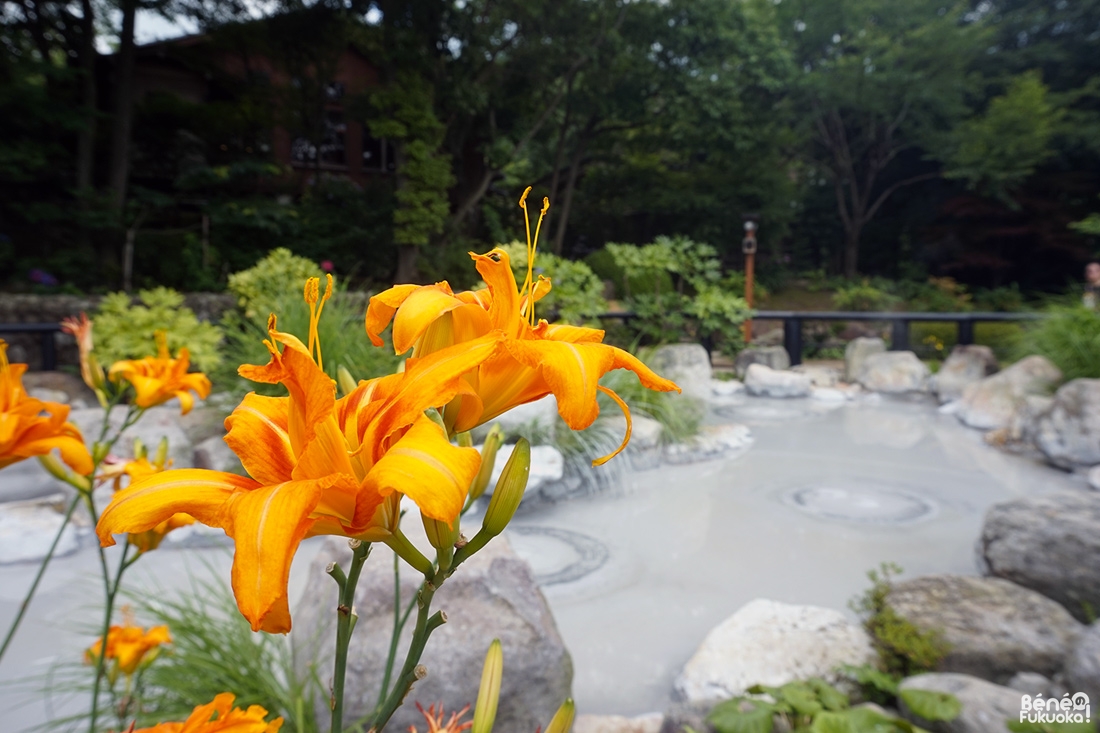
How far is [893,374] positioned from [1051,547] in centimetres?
655

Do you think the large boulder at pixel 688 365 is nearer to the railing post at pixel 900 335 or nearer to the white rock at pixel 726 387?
the white rock at pixel 726 387

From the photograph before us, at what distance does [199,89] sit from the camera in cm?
1198

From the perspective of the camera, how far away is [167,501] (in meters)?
0.40

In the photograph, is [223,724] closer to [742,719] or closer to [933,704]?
[742,719]

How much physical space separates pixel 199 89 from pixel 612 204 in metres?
8.07

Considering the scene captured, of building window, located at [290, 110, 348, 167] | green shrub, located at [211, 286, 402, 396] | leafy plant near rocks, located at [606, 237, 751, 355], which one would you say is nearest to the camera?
green shrub, located at [211, 286, 402, 396]

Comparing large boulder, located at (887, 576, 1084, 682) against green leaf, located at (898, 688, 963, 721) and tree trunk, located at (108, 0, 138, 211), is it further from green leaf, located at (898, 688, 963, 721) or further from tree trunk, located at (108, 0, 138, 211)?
tree trunk, located at (108, 0, 138, 211)

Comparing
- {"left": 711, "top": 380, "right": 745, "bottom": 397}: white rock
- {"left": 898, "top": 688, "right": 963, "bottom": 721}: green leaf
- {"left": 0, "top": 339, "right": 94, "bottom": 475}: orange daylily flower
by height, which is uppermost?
{"left": 0, "top": 339, "right": 94, "bottom": 475}: orange daylily flower

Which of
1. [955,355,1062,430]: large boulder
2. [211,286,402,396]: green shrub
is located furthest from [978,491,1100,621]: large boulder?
[955,355,1062,430]: large boulder

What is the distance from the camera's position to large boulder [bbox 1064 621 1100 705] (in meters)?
1.85

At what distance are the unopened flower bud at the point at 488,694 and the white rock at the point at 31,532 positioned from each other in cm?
364

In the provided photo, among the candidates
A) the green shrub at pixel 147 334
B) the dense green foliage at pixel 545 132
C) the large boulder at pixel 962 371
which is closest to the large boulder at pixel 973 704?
the green shrub at pixel 147 334

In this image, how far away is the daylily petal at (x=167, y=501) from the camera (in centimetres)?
39

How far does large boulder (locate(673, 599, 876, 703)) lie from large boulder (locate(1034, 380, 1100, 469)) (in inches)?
147
